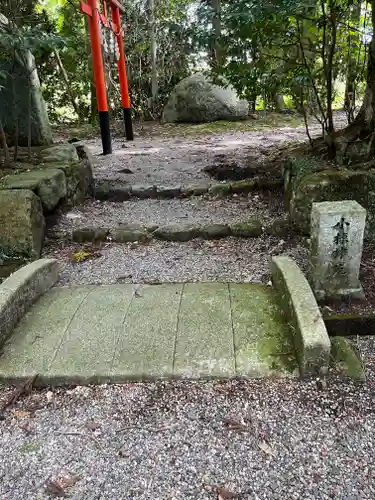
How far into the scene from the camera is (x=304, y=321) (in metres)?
2.19

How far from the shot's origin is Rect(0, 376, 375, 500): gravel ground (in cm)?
162

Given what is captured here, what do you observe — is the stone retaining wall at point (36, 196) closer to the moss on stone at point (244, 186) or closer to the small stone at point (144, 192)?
the small stone at point (144, 192)

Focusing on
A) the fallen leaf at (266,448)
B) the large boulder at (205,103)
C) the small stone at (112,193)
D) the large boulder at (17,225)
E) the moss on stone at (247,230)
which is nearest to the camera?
the fallen leaf at (266,448)

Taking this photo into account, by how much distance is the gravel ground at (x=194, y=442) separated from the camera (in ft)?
5.33

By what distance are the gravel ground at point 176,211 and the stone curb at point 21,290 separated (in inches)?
48.2

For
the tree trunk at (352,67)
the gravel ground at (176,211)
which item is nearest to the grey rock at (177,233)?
the gravel ground at (176,211)

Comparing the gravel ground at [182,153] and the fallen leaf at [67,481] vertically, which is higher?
the gravel ground at [182,153]

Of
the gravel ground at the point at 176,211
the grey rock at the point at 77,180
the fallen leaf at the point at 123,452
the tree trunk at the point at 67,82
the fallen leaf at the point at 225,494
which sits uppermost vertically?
the tree trunk at the point at 67,82

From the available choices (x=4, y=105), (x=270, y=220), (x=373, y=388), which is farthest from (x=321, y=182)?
(x=4, y=105)

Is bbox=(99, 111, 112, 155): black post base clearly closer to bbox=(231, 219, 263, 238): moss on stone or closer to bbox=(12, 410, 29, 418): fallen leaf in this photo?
bbox=(231, 219, 263, 238): moss on stone

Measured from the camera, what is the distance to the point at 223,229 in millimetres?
3914

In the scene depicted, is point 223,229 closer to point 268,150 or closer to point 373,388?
point 373,388

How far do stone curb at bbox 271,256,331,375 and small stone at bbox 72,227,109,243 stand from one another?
1922 millimetres

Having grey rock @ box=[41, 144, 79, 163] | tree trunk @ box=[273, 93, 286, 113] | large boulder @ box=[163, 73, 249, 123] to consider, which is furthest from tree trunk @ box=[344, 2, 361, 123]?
tree trunk @ box=[273, 93, 286, 113]
